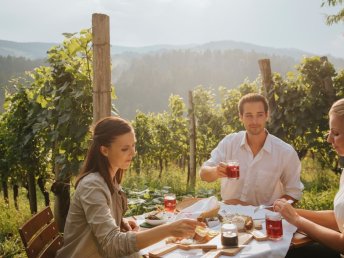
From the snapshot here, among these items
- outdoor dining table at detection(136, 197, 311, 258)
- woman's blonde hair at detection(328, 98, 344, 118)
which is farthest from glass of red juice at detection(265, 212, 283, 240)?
woman's blonde hair at detection(328, 98, 344, 118)

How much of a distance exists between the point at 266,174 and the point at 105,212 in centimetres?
185

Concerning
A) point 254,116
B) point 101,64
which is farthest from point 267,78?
point 101,64

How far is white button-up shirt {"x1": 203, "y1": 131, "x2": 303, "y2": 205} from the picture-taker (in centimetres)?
347

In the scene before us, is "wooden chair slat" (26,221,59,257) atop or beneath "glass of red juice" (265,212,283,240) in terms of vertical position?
beneath

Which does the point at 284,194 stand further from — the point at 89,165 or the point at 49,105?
the point at 49,105

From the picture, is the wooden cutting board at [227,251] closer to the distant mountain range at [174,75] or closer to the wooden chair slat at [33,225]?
the wooden chair slat at [33,225]

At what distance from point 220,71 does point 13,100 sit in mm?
122967

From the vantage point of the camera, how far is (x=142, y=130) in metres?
14.9

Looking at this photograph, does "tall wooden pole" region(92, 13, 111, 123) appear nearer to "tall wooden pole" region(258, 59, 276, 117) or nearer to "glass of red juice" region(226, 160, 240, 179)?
"glass of red juice" region(226, 160, 240, 179)

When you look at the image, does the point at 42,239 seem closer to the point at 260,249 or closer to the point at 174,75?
the point at 260,249

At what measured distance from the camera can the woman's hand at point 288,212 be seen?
2419mm

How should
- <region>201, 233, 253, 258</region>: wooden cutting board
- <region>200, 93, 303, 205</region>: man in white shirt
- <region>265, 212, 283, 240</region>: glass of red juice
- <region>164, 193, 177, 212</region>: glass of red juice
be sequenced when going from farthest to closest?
1. <region>200, 93, 303, 205</region>: man in white shirt
2. <region>164, 193, 177, 212</region>: glass of red juice
3. <region>265, 212, 283, 240</region>: glass of red juice
4. <region>201, 233, 253, 258</region>: wooden cutting board

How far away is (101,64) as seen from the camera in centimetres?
377

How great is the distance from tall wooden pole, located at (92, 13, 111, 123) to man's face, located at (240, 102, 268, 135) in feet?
4.37
